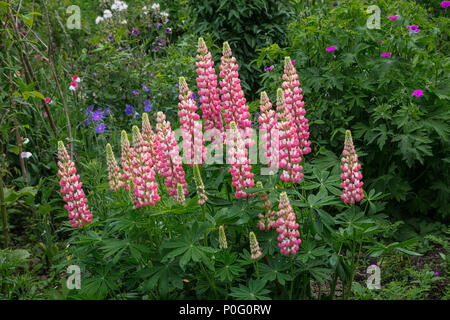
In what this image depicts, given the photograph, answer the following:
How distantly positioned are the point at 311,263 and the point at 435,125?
179cm

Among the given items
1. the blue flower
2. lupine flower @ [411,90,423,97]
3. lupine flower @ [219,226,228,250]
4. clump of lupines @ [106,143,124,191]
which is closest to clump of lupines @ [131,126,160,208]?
clump of lupines @ [106,143,124,191]

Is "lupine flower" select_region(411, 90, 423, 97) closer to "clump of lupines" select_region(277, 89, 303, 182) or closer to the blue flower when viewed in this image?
"clump of lupines" select_region(277, 89, 303, 182)

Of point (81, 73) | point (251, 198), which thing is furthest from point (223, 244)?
point (81, 73)

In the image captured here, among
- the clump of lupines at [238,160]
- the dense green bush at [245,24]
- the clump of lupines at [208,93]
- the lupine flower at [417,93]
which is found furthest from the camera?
the dense green bush at [245,24]

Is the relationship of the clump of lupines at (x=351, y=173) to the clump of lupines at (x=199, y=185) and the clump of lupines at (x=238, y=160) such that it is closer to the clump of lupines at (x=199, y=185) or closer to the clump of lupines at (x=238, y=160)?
the clump of lupines at (x=238, y=160)

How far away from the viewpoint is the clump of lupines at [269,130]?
2.56m

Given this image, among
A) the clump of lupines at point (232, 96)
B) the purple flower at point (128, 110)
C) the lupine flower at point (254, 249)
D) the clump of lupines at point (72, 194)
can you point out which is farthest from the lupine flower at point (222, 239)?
the purple flower at point (128, 110)

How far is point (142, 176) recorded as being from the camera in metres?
2.44

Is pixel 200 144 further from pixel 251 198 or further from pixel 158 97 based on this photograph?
pixel 158 97

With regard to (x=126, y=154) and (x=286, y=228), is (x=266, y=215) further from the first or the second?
(x=126, y=154)

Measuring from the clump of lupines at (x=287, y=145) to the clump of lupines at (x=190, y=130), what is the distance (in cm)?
42

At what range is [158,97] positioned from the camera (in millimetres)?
5578

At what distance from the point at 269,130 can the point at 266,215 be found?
44cm

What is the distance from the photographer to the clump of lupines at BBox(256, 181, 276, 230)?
2498mm
